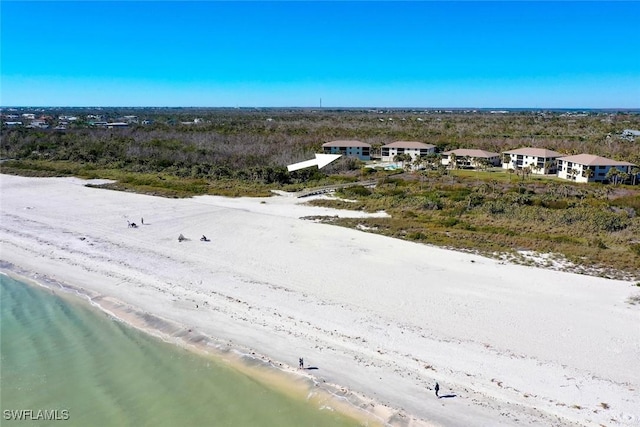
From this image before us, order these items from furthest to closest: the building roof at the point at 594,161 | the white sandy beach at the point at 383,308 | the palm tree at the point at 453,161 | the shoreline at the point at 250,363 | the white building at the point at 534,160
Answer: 1. the palm tree at the point at 453,161
2. the white building at the point at 534,160
3. the building roof at the point at 594,161
4. the white sandy beach at the point at 383,308
5. the shoreline at the point at 250,363

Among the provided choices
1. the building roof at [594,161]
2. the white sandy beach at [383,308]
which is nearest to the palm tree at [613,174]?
the building roof at [594,161]

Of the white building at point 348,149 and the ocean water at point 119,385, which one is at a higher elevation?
the white building at point 348,149

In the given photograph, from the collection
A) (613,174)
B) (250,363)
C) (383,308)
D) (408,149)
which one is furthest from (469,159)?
Result: (250,363)

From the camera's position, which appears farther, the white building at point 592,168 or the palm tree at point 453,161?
the palm tree at point 453,161

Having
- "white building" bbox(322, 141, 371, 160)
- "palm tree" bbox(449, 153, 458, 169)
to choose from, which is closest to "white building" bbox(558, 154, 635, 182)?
"palm tree" bbox(449, 153, 458, 169)

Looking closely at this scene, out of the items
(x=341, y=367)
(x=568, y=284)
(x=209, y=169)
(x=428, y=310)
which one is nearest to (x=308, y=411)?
(x=341, y=367)

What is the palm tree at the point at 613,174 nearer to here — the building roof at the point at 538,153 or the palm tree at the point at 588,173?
the palm tree at the point at 588,173

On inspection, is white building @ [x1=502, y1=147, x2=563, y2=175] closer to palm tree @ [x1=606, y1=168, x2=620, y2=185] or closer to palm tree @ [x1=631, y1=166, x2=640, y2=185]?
palm tree @ [x1=606, y1=168, x2=620, y2=185]
